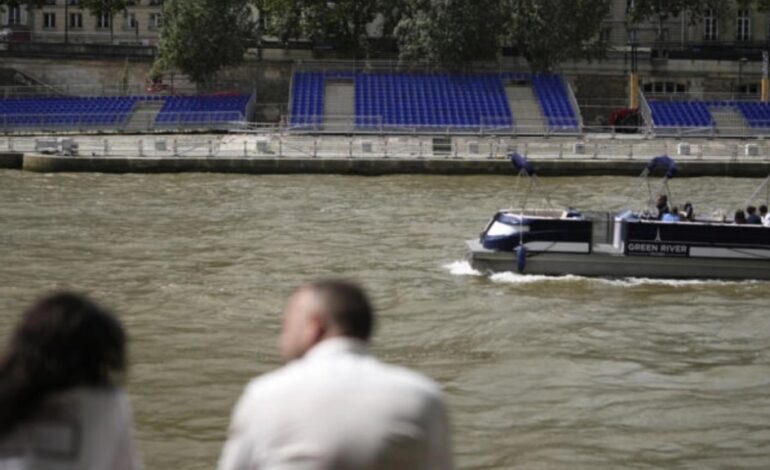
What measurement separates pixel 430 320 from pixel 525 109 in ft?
141

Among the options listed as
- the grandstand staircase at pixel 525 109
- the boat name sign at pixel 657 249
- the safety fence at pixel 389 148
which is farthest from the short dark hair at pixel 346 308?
the grandstand staircase at pixel 525 109

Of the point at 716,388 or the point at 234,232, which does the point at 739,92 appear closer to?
the point at 234,232

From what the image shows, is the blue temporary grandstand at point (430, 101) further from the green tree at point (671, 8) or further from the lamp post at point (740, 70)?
the lamp post at point (740, 70)

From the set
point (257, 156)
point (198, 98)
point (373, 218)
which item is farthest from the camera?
point (198, 98)

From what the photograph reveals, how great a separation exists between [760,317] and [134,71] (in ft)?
171

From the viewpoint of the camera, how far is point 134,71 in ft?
244

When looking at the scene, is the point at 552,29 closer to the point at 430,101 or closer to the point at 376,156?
the point at 430,101

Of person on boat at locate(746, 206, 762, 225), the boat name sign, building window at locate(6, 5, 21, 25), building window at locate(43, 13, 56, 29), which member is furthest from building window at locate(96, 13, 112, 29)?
the boat name sign

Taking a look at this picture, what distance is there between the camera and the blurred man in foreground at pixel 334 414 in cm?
533

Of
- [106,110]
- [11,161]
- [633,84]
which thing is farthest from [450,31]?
[11,161]

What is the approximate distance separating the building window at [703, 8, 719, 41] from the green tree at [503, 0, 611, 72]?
1171cm

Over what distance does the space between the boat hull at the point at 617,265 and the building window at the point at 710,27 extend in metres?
52.7

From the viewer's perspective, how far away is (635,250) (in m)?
30.4

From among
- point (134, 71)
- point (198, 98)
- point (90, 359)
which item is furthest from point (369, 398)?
point (134, 71)
